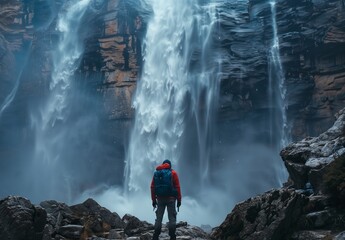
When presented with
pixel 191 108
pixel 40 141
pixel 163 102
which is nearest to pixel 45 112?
pixel 40 141

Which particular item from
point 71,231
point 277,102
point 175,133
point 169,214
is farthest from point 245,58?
point 169,214

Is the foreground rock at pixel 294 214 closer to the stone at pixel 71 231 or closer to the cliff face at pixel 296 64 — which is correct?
the stone at pixel 71 231

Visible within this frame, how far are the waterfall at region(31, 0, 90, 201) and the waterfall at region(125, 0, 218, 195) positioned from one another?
22.3 ft

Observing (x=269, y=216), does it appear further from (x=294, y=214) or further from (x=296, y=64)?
(x=296, y=64)

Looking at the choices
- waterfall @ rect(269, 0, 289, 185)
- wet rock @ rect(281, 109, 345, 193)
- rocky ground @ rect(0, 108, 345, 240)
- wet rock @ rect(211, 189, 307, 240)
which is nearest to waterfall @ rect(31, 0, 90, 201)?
waterfall @ rect(269, 0, 289, 185)

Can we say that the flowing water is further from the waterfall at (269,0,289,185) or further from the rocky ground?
the rocky ground

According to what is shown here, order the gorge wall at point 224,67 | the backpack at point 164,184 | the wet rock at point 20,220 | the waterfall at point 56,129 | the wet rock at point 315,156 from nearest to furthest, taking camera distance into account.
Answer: the wet rock at point 20,220 → the backpack at point 164,184 → the wet rock at point 315,156 → the gorge wall at point 224,67 → the waterfall at point 56,129

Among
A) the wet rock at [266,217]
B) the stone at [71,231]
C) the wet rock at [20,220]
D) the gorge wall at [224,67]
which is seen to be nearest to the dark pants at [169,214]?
the wet rock at [266,217]

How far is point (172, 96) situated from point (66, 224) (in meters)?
20.2

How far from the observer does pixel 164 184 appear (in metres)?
8.25

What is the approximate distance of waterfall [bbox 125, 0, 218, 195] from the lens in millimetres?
29219

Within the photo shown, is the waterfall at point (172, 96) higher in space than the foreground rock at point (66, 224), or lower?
higher

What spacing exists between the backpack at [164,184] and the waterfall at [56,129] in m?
25.5

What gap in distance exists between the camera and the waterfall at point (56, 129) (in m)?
32.9
